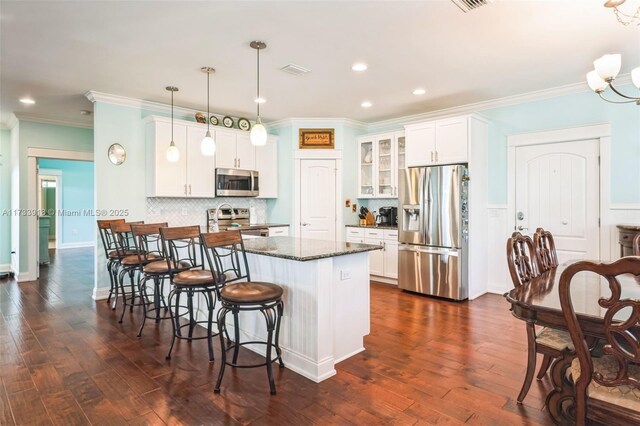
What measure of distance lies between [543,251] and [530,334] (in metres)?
0.88

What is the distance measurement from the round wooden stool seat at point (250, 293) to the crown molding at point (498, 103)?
419cm

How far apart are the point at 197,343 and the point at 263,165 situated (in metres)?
3.56

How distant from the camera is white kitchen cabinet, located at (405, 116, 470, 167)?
4.71 meters

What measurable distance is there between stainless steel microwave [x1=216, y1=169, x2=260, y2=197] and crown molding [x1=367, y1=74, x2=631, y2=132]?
2.38m

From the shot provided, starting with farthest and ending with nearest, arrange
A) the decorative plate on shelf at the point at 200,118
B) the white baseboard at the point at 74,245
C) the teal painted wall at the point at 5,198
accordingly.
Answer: the white baseboard at the point at 74,245 < the teal painted wall at the point at 5,198 < the decorative plate on shelf at the point at 200,118

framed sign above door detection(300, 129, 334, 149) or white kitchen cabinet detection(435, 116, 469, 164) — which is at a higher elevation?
framed sign above door detection(300, 129, 334, 149)

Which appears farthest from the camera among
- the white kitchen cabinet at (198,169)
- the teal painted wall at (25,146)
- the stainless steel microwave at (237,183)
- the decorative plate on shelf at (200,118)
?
the teal painted wall at (25,146)

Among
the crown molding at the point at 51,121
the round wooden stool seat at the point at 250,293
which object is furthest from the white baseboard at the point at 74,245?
the round wooden stool seat at the point at 250,293

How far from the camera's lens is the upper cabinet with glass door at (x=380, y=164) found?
5.85m

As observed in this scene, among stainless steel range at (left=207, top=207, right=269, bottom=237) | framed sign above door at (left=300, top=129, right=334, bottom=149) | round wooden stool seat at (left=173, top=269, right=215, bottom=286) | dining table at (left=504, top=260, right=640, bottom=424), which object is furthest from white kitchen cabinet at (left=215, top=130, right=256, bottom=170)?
dining table at (left=504, top=260, right=640, bottom=424)

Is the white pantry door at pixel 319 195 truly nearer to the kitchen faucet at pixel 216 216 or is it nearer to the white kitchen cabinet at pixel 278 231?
the white kitchen cabinet at pixel 278 231

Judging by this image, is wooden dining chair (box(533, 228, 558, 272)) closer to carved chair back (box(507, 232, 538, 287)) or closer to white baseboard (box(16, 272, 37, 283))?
carved chair back (box(507, 232, 538, 287))

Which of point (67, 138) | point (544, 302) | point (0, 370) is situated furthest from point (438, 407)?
point (67, 138)

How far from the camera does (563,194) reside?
177 inches
